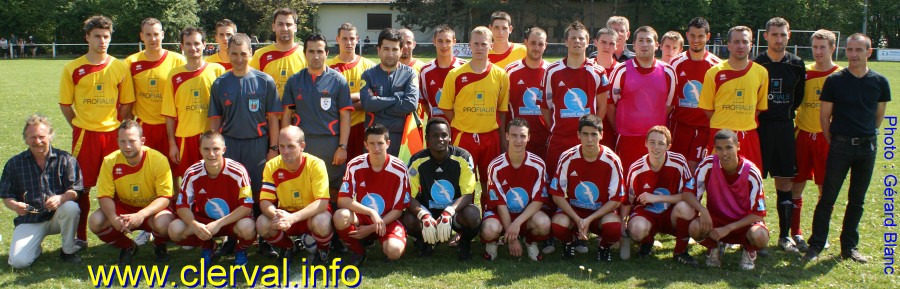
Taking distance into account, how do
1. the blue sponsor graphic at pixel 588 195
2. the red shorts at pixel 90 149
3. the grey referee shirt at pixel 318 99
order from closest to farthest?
the blue sponsor graphic at pixel 588 195 < the grey referee shirt at pixel 318 99 < the red shorts at pixel 90 149

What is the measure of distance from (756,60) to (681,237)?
1.84m

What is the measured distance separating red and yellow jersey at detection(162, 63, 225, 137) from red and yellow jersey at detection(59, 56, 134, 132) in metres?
0.50

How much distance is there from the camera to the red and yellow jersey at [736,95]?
571 cm

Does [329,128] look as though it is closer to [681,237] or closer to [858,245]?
[681,237]

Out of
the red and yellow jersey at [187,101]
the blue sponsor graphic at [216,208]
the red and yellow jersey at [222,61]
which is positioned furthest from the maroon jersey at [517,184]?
the red and yellow jersey at [222,61]

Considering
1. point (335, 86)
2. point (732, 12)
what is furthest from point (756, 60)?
point (732, 12)

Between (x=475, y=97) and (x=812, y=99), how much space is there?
9.35ft

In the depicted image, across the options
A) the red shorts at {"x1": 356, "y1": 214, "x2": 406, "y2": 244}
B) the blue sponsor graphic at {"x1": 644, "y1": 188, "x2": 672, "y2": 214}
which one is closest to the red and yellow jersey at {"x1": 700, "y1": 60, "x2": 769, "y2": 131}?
the blue sponsor graphic at {"x1": 644, "y1": 188, "x2": 672, "y2": 214}

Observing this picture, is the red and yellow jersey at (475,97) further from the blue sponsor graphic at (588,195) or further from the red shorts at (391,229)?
the red shorts at (391,229)

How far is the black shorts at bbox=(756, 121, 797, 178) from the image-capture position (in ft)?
19.2

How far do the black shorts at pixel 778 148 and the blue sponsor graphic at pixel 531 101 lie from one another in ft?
6.18

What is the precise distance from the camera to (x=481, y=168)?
6.24 meters

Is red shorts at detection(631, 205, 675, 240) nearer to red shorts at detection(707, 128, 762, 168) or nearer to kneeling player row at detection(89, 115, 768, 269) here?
kneeling player row at detection(89, 115, 768, 269)

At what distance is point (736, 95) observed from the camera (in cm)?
571
